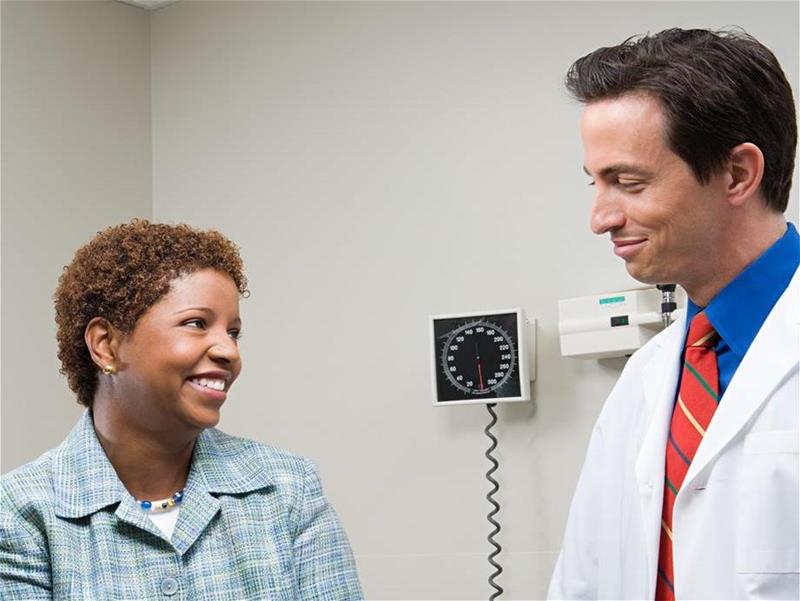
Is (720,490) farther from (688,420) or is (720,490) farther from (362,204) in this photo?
(362,204)

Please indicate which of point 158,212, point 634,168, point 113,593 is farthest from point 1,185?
point 634,168

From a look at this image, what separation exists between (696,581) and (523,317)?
4.67ft

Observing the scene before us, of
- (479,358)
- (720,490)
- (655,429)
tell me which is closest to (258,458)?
(655,429)

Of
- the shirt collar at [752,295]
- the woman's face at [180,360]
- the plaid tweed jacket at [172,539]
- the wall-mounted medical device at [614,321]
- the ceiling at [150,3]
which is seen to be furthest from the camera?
the ceiling at [150,3]

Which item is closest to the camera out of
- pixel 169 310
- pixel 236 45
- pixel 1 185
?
pixel 169 310

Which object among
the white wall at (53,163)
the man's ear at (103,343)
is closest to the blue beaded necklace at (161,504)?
the man's ear at (103,343)

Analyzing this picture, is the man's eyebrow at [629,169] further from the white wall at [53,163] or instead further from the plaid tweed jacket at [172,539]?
the white wall at [53,163]

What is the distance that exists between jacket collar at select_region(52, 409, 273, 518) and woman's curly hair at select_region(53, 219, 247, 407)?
12 cm

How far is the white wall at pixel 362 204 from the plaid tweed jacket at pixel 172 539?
1.04 meters

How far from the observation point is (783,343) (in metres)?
1.31

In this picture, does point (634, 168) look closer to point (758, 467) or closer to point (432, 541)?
point (758, 467)

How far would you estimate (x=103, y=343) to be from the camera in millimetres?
1908

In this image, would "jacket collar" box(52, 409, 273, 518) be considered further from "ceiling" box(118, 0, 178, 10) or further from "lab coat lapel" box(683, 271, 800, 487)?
"ceiling" box(118, 0, 178, 10)

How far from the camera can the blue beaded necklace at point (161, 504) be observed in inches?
71.8
